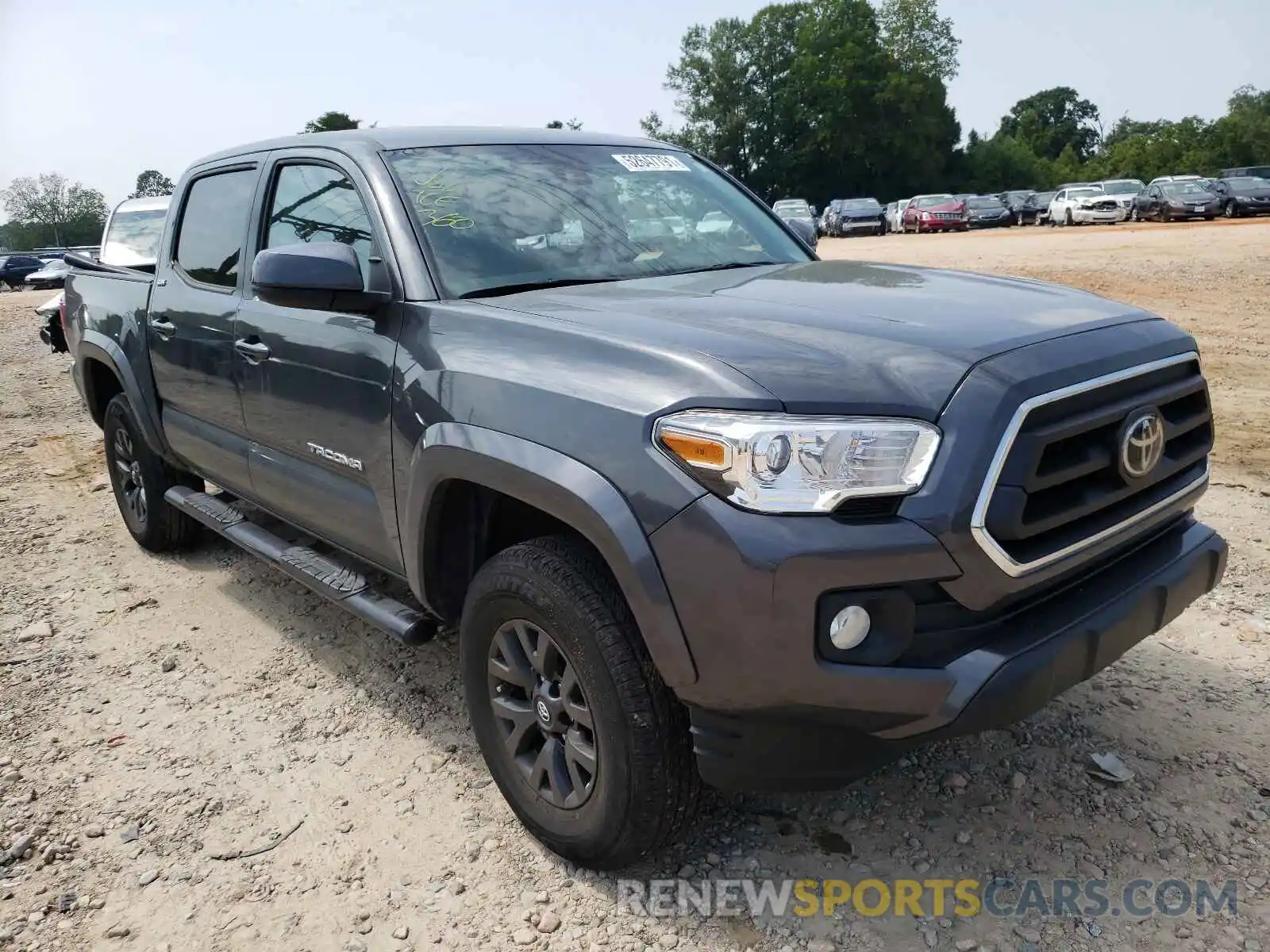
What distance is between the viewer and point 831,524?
6.64ft

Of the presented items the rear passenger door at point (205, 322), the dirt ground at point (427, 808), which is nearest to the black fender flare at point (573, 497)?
the dirt ground at point (427, 808)

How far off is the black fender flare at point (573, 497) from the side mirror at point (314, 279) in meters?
0.51

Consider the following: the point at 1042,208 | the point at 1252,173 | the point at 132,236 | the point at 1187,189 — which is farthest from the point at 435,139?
the point at 1042,208

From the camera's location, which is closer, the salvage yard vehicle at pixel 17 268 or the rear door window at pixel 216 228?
the rear door window at pixel 216 228

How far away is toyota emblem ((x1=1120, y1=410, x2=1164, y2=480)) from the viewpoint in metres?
2.36

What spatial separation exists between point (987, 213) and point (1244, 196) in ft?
32.5

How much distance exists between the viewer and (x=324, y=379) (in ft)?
10.5

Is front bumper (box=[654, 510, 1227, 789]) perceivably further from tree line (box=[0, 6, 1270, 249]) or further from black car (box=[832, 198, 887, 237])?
tree line (box=[0, 6, 1270, 249])

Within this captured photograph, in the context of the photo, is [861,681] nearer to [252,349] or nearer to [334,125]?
[252,349]

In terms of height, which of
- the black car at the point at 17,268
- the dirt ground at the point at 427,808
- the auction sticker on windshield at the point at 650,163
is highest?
the auction sticker on windshield at the point at 650,163

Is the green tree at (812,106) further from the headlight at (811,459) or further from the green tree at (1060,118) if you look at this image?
the headlight at (811,459)

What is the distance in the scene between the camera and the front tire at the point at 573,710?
2.30 m

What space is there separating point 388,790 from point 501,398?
1.35 meters

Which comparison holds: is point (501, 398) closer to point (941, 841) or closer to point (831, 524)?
point (831, 524)
